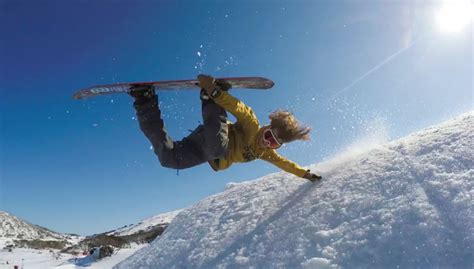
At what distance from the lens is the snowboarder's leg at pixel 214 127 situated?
603 centimetres

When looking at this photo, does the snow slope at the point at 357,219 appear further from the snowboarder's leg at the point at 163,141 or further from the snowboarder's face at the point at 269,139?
the snowboarder's leg at the point at 163,141

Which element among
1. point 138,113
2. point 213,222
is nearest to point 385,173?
point 213,222

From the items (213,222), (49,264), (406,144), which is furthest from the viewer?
(49,264)

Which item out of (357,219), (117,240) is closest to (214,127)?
(357,219)

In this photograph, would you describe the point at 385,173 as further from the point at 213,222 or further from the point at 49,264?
the point at 49,264

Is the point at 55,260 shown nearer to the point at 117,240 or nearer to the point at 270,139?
the point at 117,240

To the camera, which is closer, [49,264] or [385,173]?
[385,173]

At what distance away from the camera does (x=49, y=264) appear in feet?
58.1

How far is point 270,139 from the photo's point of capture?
6613 mm

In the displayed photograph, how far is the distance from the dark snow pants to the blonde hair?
951 mm

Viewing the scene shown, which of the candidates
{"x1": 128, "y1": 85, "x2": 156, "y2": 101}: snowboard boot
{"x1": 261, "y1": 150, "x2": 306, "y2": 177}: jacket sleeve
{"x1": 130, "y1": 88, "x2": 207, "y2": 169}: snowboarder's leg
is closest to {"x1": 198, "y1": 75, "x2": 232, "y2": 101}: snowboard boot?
{"x1": 130, "y1": 88, "x2": 207, "y2": 169}: snowboarder's leg

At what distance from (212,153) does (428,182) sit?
3087 millimetres

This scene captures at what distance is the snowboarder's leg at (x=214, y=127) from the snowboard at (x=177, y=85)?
129cm

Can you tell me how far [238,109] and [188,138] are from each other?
1033 mm
